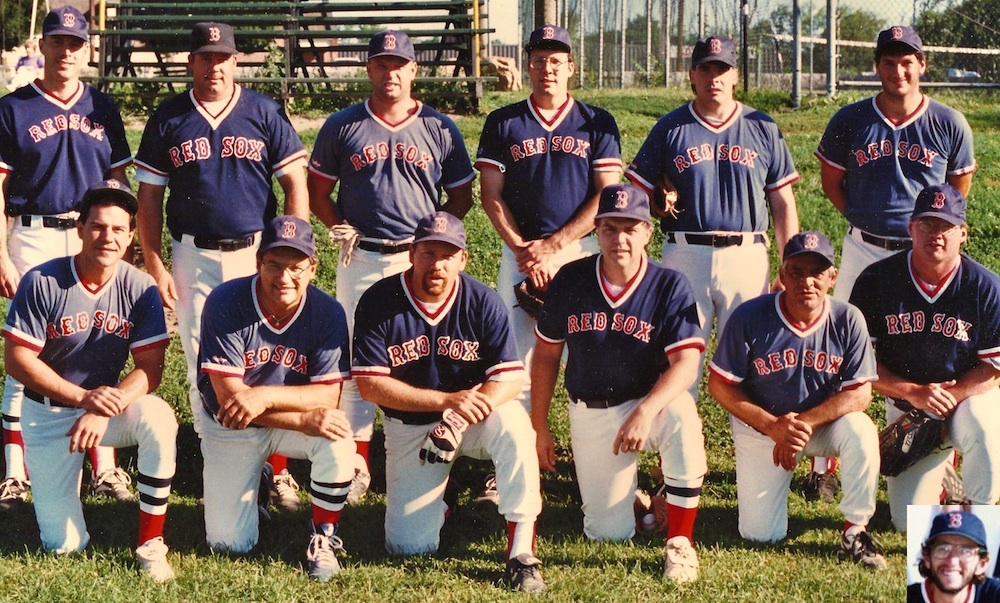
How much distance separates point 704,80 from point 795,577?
2.27 m

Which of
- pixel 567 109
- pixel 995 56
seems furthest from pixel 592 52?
pixel 567 109

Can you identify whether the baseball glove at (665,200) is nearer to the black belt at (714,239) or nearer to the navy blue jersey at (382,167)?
the black belt at (714,239)

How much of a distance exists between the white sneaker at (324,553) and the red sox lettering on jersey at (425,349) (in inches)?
28.3

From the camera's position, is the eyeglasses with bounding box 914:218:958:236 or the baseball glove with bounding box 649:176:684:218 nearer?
the eyeglasses with bounding box 914:218:958:236

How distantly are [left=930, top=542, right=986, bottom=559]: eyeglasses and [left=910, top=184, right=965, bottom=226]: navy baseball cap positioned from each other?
153cm

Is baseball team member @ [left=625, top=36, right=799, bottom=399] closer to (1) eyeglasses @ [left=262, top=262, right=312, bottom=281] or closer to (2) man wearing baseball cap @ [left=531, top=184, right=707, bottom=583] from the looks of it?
(2) man wearing baseball cap @ [left=531, top=184, right=707, bottom=583]

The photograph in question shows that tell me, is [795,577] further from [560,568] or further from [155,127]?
[155,127]

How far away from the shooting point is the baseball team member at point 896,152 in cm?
539

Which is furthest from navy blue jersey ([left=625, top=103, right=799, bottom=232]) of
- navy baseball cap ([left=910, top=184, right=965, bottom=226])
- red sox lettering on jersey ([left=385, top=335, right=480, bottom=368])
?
red sox lettering on jersey ([left=385, top=335, right=480, bottom=368])

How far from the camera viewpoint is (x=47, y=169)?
5254 mm

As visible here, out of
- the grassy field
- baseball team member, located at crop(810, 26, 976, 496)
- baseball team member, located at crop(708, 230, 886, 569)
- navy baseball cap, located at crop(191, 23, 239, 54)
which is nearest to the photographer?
the grassy field

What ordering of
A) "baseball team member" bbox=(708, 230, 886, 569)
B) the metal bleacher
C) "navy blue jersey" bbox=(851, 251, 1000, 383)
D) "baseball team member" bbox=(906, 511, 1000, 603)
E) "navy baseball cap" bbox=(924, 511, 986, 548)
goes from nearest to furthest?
"baseball team member" bbox=(906, 511, 1000, 603) < "navy baseball cap" bbox=(924, 511, 986, 548) < "baseball team member" bbox=(708, 230, 886, 569) < "navy blue jersey" bbox=(851, 251, 1000, 383) < the metal bleacher

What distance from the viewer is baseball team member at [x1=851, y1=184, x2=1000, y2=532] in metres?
4.72

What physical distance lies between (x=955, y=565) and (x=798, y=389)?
45.7 inches
